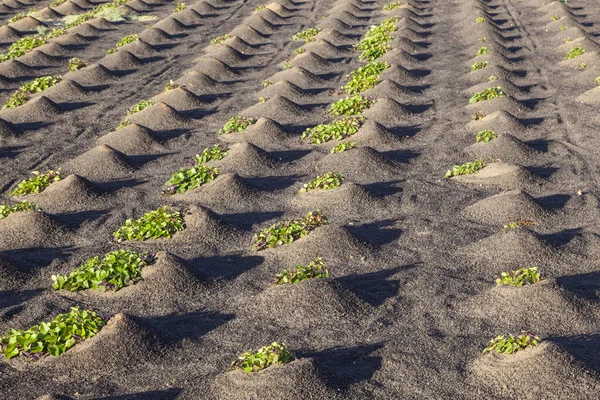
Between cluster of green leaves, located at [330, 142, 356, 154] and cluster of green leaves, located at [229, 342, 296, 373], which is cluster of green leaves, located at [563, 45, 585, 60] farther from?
cluster of green leaves, located at [229, 342, 296, 373]

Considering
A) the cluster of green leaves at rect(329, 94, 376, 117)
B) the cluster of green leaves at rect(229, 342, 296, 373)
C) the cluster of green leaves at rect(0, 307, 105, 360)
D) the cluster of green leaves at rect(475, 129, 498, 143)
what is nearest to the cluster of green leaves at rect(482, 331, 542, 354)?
the cluster of green leaves at rect(229, 342, 296, 373)

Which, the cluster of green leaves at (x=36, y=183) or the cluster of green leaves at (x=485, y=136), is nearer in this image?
the cluster of green leaves at (x=36, y=183)

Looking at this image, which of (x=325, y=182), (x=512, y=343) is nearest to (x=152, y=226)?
(x=325, y=182)

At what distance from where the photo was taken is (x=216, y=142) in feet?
48.7

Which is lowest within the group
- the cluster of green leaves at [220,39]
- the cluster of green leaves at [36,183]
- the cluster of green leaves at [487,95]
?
the cluster of green leaves at [487,95]

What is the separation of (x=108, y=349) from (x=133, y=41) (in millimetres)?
16412

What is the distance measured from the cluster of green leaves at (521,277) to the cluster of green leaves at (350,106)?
7.67 meters

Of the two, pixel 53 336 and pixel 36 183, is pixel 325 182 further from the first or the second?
pixel 53 336

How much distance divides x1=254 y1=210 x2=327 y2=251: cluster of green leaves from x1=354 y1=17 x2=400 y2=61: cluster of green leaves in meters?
10.6

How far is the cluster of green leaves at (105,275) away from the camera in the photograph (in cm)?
923

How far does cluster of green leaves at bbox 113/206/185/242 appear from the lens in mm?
10688

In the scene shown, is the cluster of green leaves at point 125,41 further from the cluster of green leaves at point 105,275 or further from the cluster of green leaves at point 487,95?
the cluster of green leaves at point 105,275

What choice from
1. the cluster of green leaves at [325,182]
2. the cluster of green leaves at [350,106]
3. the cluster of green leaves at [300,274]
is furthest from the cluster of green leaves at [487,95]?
the cluster of green leaves at [300,274]

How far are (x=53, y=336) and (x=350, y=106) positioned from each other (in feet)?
31.6
